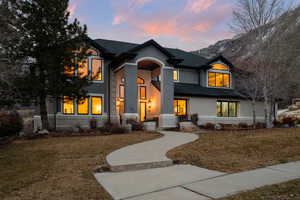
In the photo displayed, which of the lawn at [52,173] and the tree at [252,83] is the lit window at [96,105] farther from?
the tree at [252,83]

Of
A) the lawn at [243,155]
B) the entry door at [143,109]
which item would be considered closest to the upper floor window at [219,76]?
the entry door at [143,109]

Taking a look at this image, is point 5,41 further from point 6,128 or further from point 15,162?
point 15,162

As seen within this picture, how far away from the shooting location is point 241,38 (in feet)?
69.5

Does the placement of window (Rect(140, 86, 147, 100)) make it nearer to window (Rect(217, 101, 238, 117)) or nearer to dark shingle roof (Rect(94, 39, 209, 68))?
dark shingle roof (Rect(94, 39, 209, 68))

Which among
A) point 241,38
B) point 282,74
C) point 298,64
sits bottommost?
point 282,74

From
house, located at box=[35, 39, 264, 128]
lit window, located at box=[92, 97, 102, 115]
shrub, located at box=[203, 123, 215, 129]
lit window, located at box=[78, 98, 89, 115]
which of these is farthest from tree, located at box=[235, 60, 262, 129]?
lit window, located at box=[78, 98, 89, 115]

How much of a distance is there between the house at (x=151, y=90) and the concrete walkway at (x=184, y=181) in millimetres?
11244

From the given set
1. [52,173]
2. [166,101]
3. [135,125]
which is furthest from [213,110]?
[52,173]

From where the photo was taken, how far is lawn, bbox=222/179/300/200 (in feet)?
12.5

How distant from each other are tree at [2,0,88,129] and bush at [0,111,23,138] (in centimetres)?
249

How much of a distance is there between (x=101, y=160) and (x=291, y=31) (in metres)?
21.2

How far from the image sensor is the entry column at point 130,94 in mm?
17812

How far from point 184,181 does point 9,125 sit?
46.0 feet

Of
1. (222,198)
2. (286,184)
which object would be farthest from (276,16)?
(222,198)
